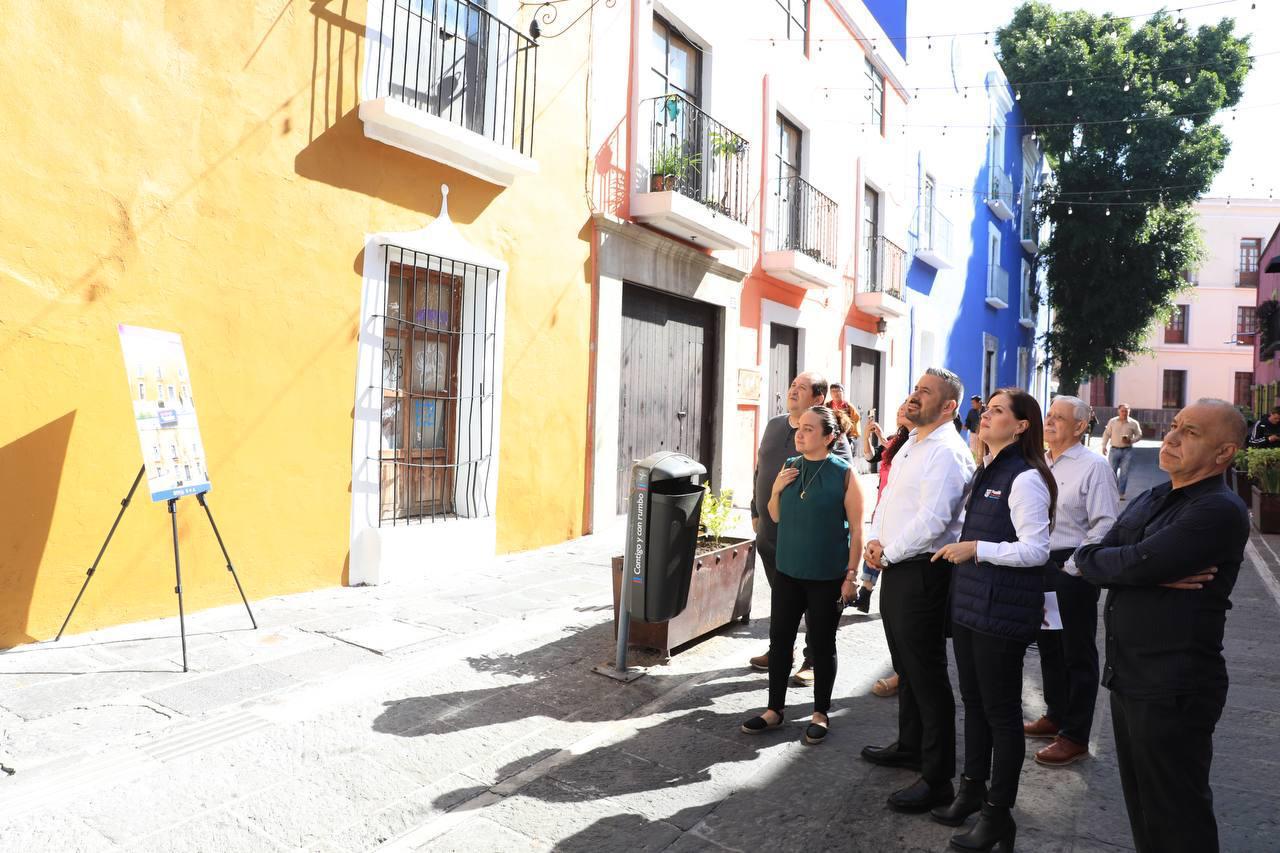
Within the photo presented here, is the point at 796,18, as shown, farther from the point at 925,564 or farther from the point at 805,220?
the point at 925,564

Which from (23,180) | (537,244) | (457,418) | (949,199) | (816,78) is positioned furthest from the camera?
(949,199)

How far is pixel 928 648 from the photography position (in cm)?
322

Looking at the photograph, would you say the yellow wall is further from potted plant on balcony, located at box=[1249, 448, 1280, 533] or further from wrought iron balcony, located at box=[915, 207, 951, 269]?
wrought iron balcony, located at box=[915, 207, 951, 269]

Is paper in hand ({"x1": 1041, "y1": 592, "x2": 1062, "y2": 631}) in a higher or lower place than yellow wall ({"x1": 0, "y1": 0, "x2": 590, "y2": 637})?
lower

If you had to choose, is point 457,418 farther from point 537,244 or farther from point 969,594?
point 969,594

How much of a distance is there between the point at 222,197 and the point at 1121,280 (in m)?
24.8

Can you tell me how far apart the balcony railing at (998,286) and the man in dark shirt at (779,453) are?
66.2ft

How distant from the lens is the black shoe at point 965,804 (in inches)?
119

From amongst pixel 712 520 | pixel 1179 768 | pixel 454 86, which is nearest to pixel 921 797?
pixel 1179 768

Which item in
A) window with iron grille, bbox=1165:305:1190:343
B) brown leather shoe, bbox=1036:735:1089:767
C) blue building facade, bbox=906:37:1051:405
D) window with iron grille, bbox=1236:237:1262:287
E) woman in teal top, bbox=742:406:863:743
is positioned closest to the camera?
brown leather shoe, bbox=1036:735:1089:767

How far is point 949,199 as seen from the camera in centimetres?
1998

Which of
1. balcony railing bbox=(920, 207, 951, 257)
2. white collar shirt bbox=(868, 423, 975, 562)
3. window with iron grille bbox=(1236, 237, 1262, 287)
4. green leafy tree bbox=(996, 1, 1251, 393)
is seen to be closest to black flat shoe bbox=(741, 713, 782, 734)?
white collar shirt bbox=(868, 423, 975, 562)

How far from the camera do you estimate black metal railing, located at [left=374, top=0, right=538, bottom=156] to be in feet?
20.8

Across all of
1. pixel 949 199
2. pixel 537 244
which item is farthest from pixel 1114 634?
pixel 949 199
